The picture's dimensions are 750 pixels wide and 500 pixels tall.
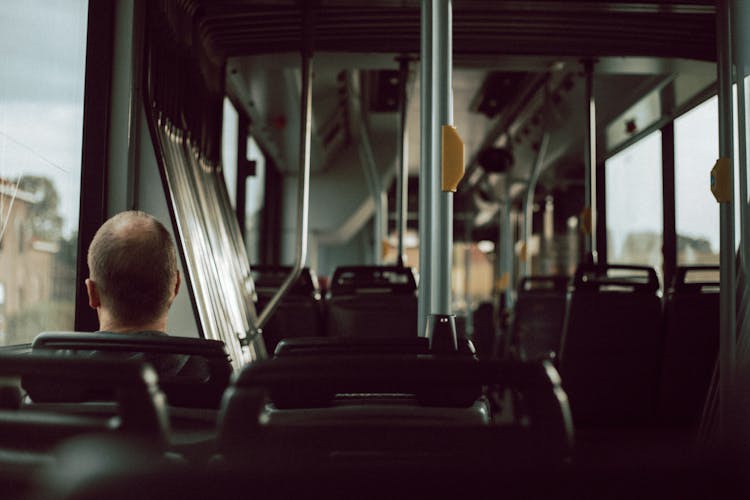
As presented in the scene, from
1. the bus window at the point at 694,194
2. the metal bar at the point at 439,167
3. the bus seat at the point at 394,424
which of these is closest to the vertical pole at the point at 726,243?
the metal bar at the point at 439,167

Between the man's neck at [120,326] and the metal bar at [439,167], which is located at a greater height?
the metal bar at [439,167]

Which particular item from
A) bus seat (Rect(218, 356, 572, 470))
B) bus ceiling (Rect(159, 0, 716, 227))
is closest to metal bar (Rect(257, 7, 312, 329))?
bus ceiling (Rect(159, 0, 716, 227))

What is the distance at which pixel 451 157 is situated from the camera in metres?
2.71

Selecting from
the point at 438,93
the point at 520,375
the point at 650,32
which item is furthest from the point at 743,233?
the point at 520,375

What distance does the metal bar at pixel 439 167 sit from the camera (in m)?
2.68

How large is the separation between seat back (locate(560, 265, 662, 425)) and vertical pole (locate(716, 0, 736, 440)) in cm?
158

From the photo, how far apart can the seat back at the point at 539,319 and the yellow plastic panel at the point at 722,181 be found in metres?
2.95

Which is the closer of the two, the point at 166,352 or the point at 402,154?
the point at 166,352

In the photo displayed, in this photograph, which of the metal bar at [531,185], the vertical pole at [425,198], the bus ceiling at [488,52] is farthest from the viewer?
the metal bar at [531,185]

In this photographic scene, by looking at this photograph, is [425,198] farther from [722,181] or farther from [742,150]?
[742,150]

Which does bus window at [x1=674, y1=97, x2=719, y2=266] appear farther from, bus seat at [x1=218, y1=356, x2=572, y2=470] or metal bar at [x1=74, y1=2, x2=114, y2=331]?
bus seat at [x1=218, y1=356, x2=572, y2=470]

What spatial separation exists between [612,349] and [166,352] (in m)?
4.13

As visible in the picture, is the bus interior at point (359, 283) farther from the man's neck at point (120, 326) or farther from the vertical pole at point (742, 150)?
the man's neck at point (120, 326)

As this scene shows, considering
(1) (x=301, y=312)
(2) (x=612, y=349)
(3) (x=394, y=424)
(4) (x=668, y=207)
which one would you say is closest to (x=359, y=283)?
(1) (x=301, y=312)
